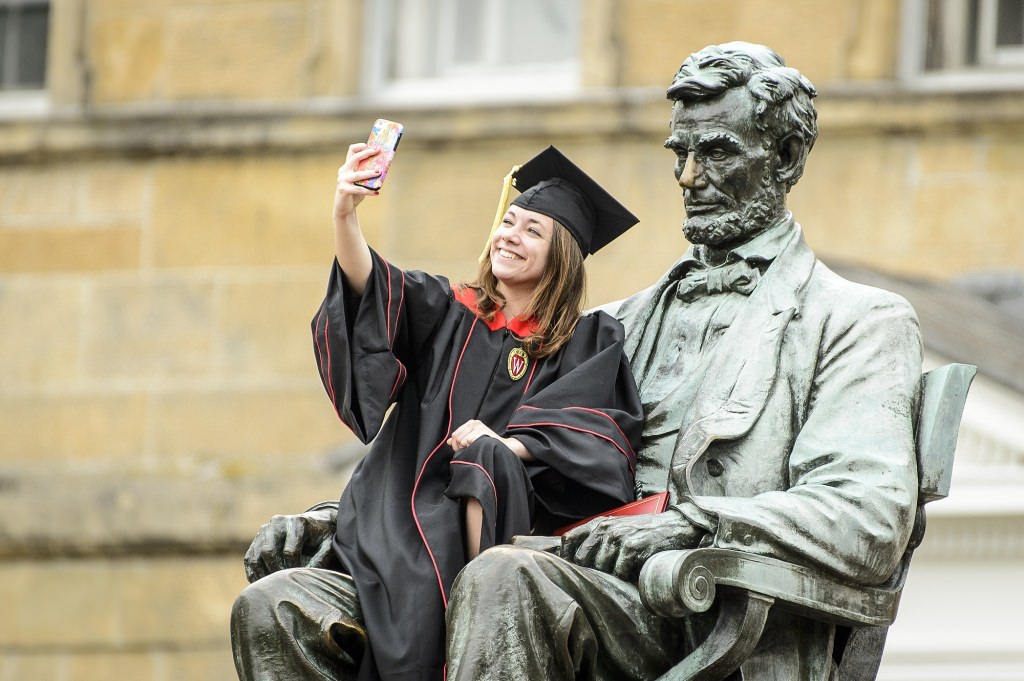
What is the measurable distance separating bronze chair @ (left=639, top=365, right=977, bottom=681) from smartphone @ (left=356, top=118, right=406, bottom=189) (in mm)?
1000

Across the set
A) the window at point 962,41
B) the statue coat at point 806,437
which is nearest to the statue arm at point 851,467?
the statue coat at point 806,437

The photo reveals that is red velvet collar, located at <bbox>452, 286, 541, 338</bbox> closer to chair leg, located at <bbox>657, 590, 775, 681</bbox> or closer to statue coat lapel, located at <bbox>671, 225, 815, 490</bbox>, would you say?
statue coat lapel, located at <bbox>671, 225, 815, 490</bbox>

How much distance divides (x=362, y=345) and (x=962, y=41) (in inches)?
326

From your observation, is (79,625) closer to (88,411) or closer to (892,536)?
(88,411)

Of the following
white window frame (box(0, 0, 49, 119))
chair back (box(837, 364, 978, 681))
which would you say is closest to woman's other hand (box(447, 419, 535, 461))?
chair back (box(837, 364, 978, 681))

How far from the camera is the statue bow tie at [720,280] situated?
6.84 m

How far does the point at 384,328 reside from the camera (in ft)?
21.8

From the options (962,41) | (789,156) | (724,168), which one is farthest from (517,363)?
(962,41)

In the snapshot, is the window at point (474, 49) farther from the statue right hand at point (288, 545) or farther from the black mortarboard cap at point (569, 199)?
the statue right hand at point (288, 545)

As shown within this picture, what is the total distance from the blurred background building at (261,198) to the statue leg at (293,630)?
7.92m

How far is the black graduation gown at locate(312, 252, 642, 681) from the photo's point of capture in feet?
21.1

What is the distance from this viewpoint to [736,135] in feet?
22.2

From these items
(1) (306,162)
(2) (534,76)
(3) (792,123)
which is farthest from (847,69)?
(3) (792,123)

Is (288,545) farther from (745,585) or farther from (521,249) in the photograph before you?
(745,585)
